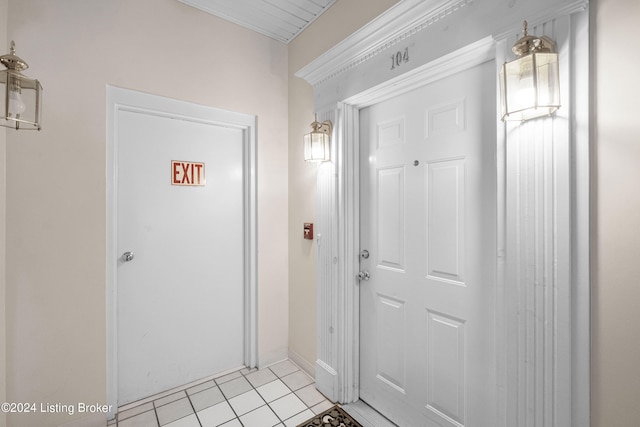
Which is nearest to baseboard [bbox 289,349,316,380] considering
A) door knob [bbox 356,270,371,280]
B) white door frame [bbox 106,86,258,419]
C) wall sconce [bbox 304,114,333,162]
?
white door frame [bbox 106,86,258,419]

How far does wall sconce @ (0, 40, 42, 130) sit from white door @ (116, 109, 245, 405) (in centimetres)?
64

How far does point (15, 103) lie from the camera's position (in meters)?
1.12

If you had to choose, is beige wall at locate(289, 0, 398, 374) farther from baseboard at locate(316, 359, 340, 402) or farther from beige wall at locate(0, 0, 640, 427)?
baseboard at locate(316, 359, 340, 402)

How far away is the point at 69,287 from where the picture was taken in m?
1.62

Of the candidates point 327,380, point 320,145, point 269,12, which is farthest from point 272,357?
point 269,12

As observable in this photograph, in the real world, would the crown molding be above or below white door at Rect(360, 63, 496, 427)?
above

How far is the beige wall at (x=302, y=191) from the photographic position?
2156 millimetres

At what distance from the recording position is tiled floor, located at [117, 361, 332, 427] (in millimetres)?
1741

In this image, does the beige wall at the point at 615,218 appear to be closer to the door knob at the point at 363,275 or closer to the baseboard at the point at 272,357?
the door knob at the point at 363,275

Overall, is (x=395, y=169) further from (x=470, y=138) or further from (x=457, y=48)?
(x=457, y=48)

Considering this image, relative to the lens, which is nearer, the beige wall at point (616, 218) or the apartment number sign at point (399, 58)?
the beige wall at point (616, 218)

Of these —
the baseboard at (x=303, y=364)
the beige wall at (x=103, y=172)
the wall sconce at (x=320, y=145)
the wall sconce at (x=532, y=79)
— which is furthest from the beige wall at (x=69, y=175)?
the wall sconce at (x=532, y=79)

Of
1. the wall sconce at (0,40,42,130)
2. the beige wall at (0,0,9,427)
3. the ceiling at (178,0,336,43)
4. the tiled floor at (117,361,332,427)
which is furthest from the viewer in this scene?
the ceiling at (178,0,336,43)

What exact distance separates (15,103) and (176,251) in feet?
3.88
